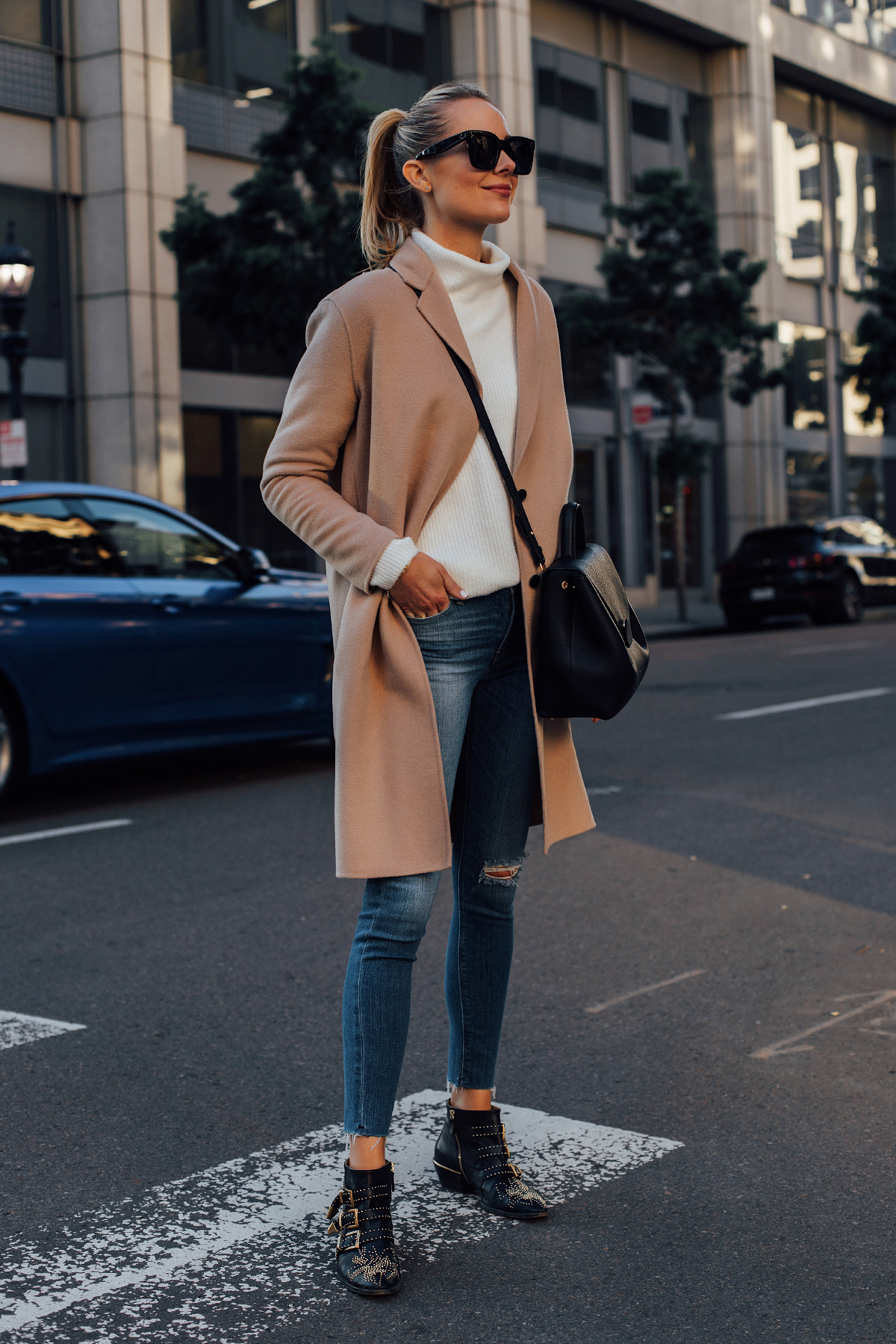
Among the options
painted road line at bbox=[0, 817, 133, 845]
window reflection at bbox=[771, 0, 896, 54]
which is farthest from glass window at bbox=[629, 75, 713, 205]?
painted road line at bbox=[0, 817, 133, 845]

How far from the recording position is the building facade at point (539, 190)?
2020cm

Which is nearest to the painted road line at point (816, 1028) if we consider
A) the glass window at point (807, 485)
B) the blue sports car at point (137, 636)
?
the blue sports car at point (137, 636)

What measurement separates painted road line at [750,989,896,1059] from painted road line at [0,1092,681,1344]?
68 centimetres

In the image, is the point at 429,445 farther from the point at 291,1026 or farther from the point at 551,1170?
the point at 291,1026

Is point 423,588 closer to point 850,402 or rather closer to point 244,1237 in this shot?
point 244,1237

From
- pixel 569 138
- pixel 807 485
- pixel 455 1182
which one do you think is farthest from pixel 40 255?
pixel 807 485

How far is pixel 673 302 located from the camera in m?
23.8

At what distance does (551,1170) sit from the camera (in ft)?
10.2

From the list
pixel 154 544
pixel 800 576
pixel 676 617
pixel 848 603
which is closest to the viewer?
pixel 154 544

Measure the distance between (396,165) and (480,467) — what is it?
1.99 ft

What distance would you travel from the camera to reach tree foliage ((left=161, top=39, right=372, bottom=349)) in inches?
694

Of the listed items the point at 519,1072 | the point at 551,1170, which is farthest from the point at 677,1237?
the point at 519,1072

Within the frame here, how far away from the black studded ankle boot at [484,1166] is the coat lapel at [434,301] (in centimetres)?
138

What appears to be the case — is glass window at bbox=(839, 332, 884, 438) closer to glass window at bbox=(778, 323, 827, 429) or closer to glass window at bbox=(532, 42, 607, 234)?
glass window at bbox=(778, 323, 827, 429)
